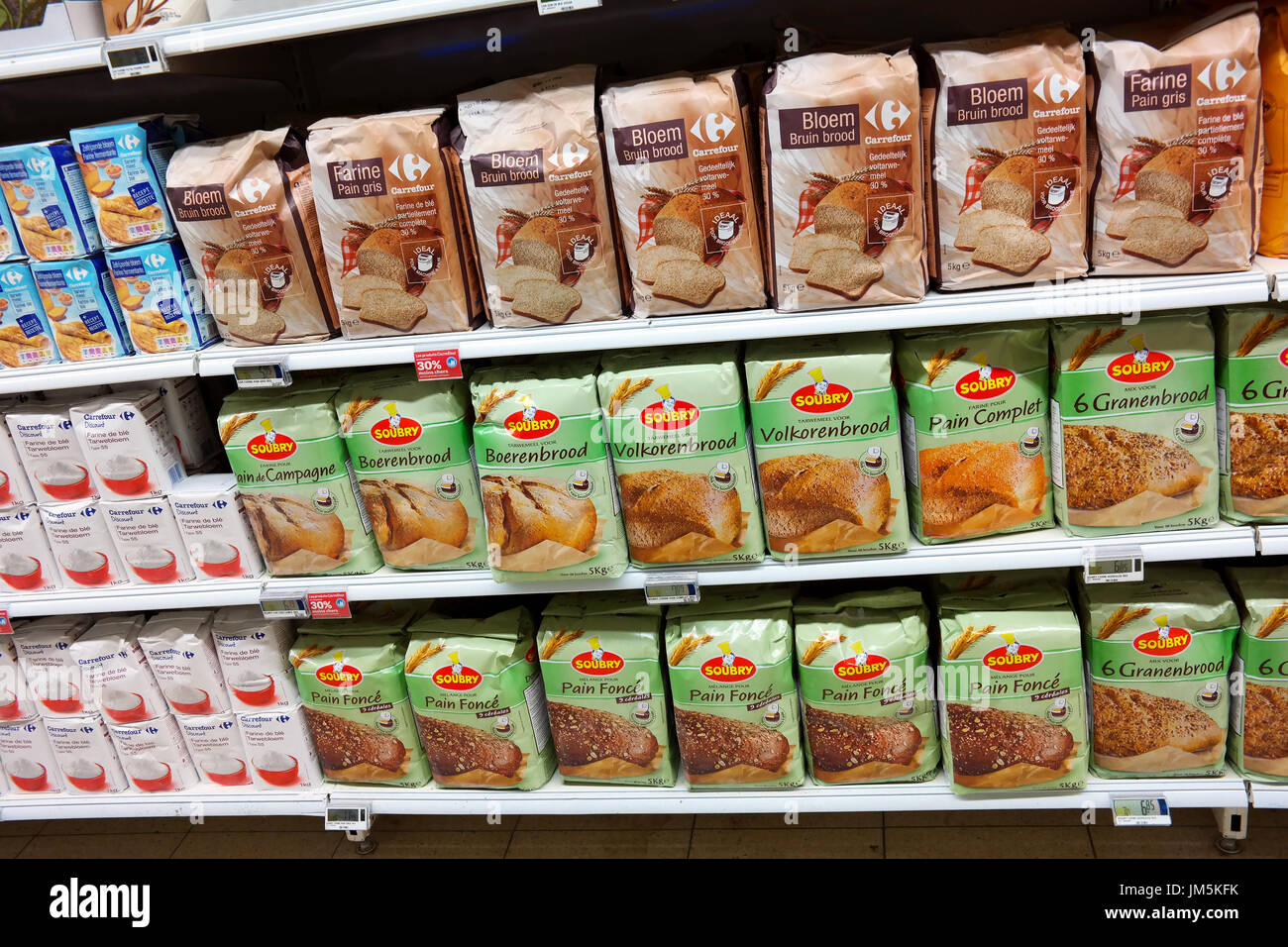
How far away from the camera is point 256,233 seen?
175 centimetres

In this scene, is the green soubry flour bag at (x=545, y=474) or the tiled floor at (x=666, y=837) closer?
the green soubry flour bag at (x=545, y=474)

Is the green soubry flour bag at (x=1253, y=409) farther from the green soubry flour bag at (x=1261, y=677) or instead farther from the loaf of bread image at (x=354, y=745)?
the loaf of bread image at (x=354, y=745)

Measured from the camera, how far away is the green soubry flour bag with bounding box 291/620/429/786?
205 cm

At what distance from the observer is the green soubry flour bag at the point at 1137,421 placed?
165cm

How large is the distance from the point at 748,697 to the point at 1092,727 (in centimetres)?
66

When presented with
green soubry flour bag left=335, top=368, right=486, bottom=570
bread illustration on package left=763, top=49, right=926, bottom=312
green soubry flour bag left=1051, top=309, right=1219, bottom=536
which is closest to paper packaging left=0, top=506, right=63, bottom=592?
green soubry flour bag left=335, top=368, right=486, bottom=570

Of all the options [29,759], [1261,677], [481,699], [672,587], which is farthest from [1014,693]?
[29,759]

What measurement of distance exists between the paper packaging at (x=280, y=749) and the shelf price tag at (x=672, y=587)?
2.81ft

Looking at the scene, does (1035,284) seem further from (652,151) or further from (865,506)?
(652,151)

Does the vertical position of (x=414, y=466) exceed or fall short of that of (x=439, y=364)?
it falls short

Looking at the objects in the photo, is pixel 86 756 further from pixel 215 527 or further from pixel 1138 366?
pixel 1138 366

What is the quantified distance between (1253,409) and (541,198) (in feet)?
4.07

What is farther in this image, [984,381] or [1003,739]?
[1003,739]
